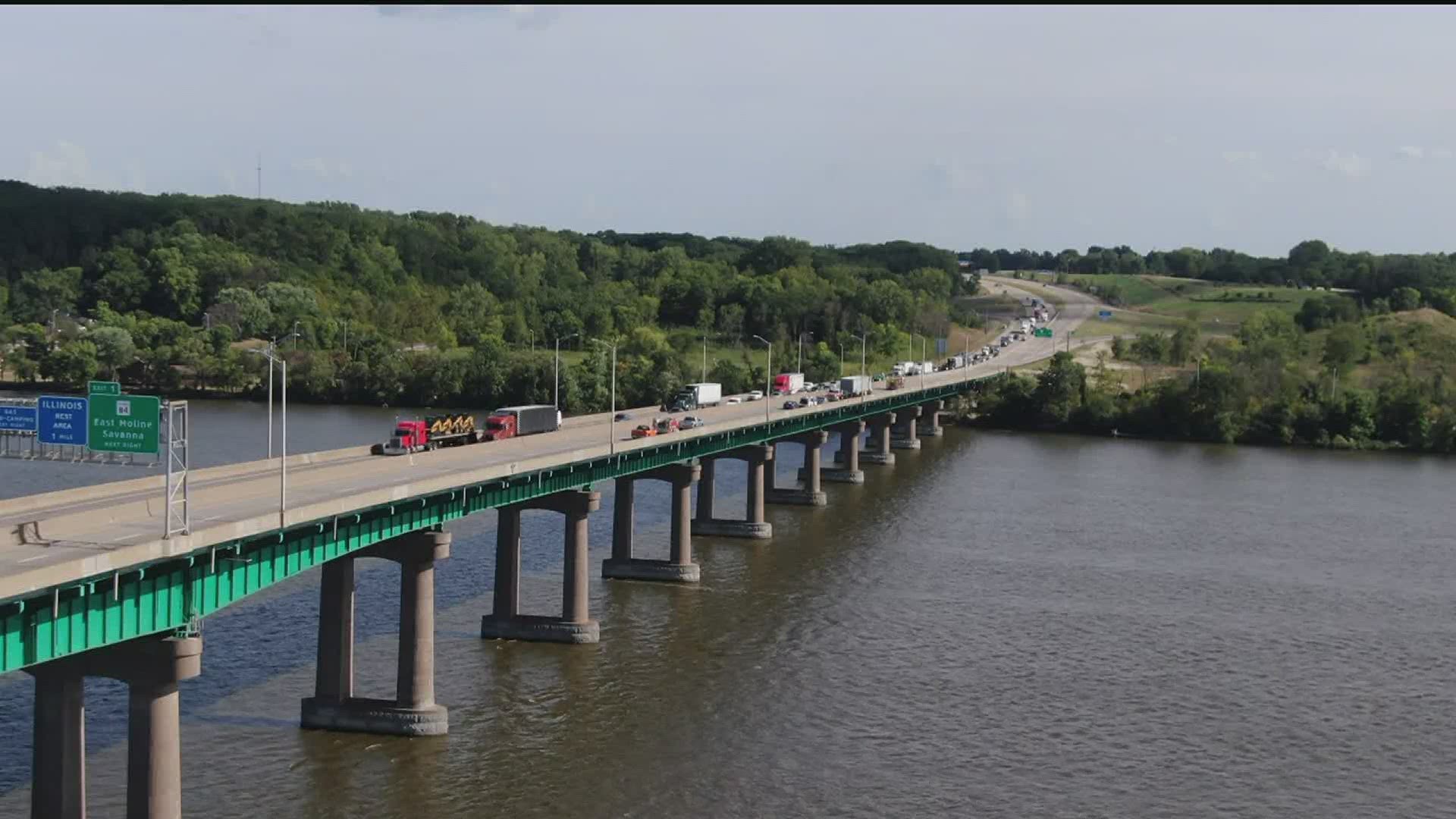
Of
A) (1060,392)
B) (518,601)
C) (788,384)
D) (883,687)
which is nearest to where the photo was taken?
(883,687)

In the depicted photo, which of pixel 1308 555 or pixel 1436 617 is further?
pixel 1308 555

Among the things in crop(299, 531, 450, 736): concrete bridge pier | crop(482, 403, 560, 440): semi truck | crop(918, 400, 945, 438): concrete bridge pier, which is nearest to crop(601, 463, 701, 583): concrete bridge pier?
crop(482, 403, 560, 440): semi truck

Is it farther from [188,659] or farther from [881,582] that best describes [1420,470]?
[188,659]

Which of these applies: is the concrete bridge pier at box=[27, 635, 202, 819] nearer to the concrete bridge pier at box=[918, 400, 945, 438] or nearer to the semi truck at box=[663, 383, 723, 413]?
the semi truck at box=[663, 383, 723, 413]

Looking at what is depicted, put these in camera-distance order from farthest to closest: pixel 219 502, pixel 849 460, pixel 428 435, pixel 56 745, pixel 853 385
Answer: pixel 853 385
pixel 849 460
pixel 428 435
pixel 219 502
pixel 56 745

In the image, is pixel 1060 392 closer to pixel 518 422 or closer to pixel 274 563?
pixel 518 422

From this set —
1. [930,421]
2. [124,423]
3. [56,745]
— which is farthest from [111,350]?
[56,745]

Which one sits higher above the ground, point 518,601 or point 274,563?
point 274,563


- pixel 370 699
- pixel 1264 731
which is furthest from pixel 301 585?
pixel 1264 731
